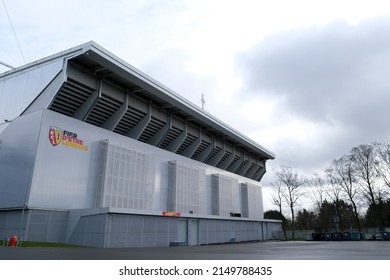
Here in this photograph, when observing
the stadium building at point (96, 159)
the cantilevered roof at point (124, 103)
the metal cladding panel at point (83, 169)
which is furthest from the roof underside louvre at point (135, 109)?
the metal cladding panel at point (83, 169)

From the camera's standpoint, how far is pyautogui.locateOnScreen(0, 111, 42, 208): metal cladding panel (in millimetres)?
25578

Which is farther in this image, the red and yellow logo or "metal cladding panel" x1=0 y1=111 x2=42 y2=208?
the red and yellow logo

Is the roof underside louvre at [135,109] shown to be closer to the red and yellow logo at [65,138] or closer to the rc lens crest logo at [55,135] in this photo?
the rc lens crest logo at [55,135]

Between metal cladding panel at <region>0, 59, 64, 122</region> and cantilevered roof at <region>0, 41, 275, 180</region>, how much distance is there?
47cm

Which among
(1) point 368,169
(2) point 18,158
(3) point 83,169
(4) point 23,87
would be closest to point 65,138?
(3) point 83,169

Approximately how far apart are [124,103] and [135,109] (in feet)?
6.79

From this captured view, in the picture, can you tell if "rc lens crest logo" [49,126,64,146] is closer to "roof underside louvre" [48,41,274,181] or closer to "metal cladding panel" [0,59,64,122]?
"roof underside louvre" [48,41,274,181]

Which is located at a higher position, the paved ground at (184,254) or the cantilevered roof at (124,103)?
the cantilevered roof at (124,103)

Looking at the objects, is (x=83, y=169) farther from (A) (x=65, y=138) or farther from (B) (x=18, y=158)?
(B) (x=18, y=158)

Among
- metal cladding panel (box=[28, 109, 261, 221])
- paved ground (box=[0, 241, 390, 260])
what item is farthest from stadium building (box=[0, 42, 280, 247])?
paved ground (box=[0, 241, 390, 260])

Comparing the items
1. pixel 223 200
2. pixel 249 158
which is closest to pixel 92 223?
pixel 223 200

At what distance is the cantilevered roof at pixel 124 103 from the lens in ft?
94.9

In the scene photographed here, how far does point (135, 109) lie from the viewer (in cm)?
3603

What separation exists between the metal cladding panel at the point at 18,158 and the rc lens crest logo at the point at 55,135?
43.3 inches
